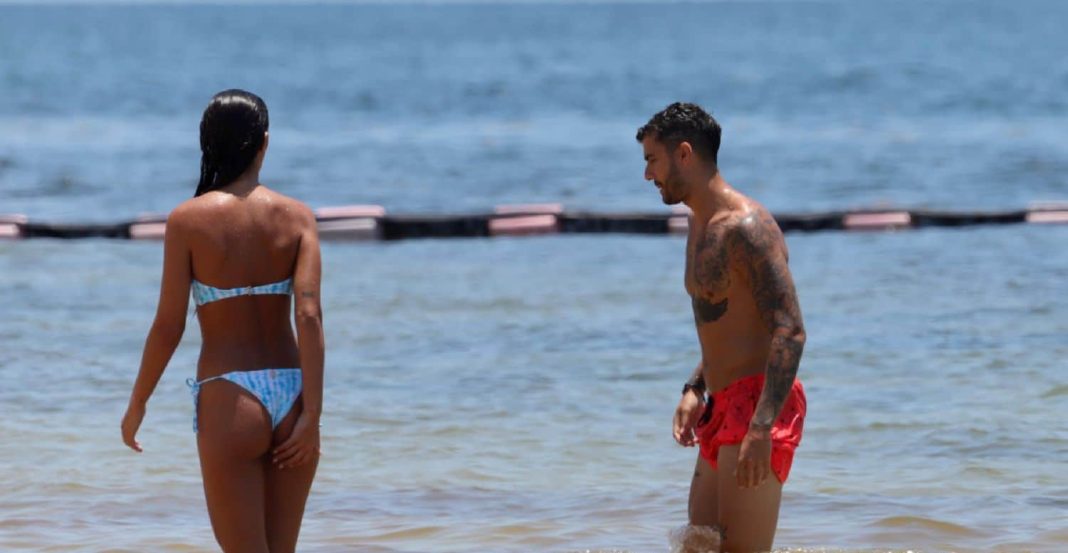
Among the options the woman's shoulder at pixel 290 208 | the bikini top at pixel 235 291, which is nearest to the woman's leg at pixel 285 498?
the bikini top at pixel 235 291

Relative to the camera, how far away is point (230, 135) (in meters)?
4.43

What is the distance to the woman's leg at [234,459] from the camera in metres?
4.41

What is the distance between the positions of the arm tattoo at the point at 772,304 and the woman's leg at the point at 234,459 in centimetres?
145

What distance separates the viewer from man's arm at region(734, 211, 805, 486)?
4711 mm

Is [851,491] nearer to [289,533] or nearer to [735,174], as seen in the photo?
[289,533]

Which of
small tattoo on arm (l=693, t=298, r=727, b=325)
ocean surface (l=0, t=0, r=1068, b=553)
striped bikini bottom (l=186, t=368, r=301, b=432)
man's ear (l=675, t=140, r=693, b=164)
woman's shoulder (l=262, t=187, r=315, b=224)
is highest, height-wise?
man's ear (l=675, t=140, r=693, b=164)

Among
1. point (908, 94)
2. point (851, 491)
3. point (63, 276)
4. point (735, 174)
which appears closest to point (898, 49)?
point (908, 94)

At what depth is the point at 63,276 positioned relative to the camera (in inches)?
596

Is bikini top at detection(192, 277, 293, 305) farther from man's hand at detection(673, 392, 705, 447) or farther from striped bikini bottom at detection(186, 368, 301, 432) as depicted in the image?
man's hand at detection(673, 392, 705, 447)

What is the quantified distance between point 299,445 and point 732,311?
55.8 inches

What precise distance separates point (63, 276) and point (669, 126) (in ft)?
37.3

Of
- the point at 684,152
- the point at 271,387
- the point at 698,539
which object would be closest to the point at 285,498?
the point at 271,387

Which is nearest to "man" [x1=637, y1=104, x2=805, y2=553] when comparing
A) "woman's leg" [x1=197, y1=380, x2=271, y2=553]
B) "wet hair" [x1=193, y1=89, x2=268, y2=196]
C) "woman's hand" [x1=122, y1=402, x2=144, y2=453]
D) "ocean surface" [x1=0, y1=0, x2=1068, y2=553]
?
"wet hair" [x1=193, y1=89, x2=268, y2=196]

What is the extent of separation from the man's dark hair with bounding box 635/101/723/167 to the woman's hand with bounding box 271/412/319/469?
137 cm
